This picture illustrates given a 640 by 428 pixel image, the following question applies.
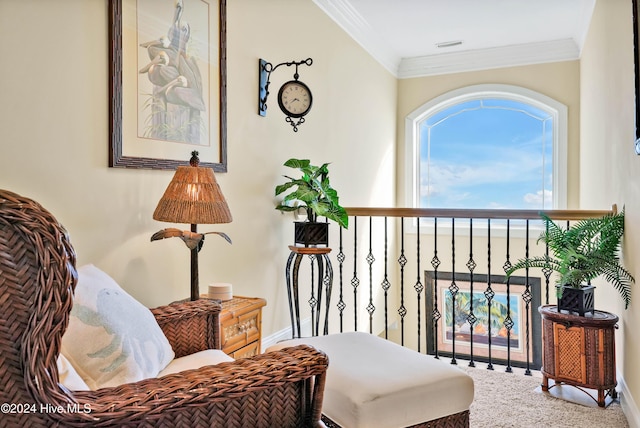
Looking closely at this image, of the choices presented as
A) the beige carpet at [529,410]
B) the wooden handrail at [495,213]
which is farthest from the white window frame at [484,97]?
the beige carpet at [529,410]

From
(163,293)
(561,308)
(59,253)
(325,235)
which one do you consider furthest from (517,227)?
(59,253)

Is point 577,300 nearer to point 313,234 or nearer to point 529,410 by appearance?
point 529,410

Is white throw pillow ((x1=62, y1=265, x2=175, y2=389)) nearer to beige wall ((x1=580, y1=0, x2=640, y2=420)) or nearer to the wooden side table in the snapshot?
the wooden side table

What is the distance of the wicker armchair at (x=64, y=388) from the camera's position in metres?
0.76

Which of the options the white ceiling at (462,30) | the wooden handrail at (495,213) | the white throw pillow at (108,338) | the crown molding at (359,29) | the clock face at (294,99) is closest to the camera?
the white throw pillow at (108,338)

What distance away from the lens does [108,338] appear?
136 centimetres

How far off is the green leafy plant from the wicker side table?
1387mm

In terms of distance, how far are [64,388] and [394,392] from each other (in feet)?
3.28

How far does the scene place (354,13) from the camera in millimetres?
4203

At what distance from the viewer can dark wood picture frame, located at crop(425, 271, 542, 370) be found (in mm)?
5309

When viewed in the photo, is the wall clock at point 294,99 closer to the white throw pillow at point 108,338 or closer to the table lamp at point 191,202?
the table lamp at point 191,202

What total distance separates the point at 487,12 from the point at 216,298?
3608 millimetres

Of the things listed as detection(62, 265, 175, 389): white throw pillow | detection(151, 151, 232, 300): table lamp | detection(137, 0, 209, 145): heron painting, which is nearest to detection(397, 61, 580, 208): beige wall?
detection(137, 0, 209, 145): heron painting

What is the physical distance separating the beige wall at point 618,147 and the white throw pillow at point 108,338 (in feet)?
7.05
